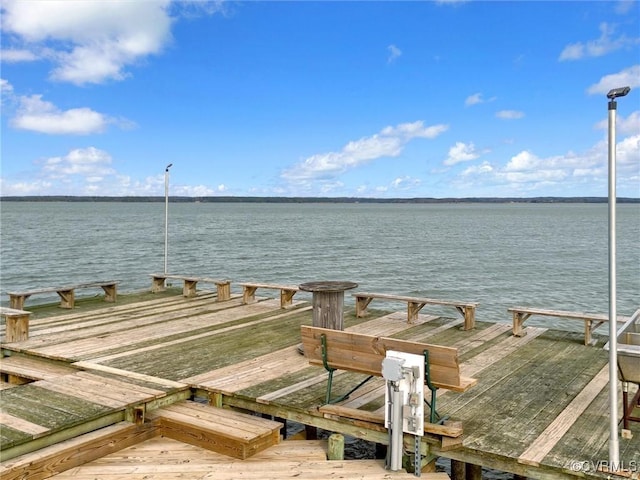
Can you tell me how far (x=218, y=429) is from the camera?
477 cm

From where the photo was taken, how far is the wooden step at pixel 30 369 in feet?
20.7

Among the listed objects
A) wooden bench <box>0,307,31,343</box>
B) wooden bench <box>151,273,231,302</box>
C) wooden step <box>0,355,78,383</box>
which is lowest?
wooden step <box>0,355,78,383</box>

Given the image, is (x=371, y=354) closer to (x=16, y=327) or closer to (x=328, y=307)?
(x=328, y=307)

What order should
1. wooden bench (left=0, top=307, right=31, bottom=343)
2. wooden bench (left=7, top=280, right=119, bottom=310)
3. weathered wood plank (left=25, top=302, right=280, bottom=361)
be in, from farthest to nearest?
wooden bench (left=7, top=280, right=119, bottom=310) → wooden bench (left=0, top=307, right=31, bottom=343) → weathered wood plank (left=25, top=302, right=280, bottom=361)

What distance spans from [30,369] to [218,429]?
3102 mm

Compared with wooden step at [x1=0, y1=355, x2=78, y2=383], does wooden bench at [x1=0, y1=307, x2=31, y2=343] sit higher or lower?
higher

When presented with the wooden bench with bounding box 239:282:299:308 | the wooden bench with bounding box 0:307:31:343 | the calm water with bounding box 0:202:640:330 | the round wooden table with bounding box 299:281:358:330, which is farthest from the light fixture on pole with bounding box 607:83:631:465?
the calm water with bounding box 0:202:640:330

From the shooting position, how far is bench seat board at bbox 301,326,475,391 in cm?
443

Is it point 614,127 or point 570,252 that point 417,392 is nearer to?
point 614,127

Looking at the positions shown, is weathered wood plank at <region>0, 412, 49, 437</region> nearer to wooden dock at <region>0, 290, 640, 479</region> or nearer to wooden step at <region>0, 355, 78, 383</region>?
wooden dock at <region>0, 290, 640, 479</region>

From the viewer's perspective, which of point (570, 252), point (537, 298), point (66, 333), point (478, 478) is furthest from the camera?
point (570, 252)

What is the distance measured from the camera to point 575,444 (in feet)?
14.5

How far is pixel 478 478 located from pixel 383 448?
1.11 metres

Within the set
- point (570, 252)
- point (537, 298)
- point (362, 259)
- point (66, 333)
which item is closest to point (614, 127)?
point (66, 333)
